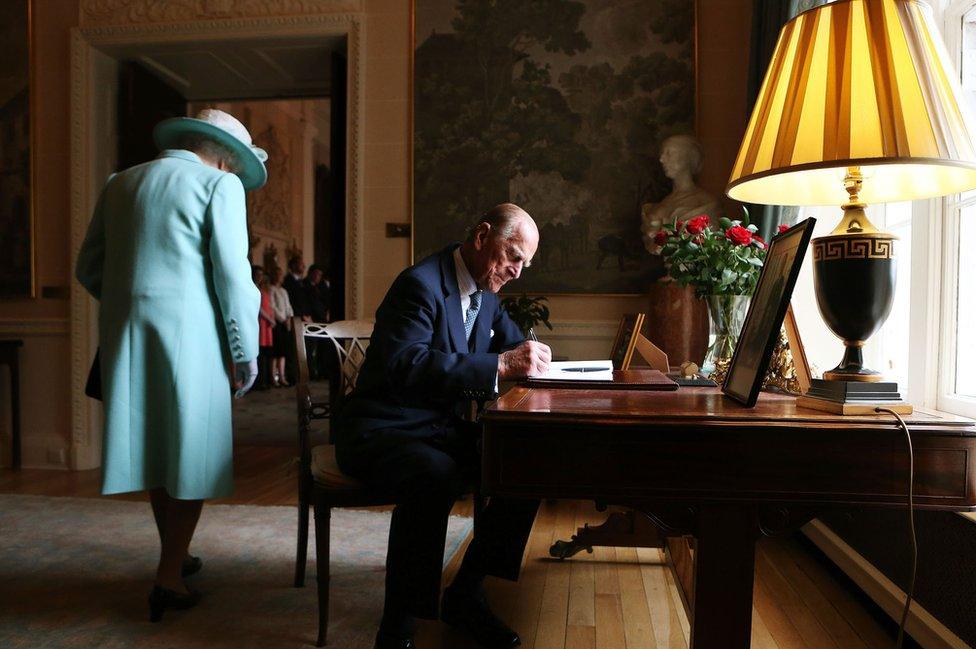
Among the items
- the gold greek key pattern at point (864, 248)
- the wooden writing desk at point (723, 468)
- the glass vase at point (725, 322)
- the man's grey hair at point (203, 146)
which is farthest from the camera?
the man's grey hair at point (203, 146)

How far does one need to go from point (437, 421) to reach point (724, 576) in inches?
40.5

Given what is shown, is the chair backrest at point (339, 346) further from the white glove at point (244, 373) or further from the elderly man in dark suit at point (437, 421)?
the elderly man in dark suit at point (437, 421)

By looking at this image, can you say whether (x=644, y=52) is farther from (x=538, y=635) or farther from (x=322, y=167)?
(x=322, y=167)

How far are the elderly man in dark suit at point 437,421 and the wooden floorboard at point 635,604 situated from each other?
8.7 inches

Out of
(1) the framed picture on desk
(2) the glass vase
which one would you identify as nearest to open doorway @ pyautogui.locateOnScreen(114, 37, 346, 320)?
(2) the glass vase

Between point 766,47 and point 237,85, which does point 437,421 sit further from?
point 237,85

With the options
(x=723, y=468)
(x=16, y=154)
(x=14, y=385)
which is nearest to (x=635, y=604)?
(x=723, y=468)

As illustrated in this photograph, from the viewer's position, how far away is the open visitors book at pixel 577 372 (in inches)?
68.3

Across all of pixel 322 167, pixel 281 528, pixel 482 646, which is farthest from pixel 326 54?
pixel 322 167

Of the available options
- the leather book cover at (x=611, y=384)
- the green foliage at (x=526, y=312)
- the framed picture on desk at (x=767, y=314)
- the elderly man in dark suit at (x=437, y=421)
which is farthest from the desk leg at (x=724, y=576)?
the green foliage at (x=526, y=312)

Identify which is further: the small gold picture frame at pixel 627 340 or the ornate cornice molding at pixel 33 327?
the ornate cornice molding at pixel 33 327

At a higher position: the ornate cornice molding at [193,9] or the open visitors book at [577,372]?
the ornate cornice molding at [193,9]

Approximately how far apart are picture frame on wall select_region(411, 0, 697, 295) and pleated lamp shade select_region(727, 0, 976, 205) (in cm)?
264

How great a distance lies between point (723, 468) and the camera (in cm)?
118
